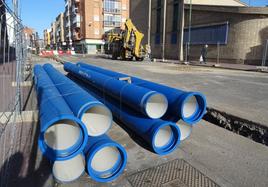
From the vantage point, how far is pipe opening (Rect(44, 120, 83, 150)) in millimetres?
2588

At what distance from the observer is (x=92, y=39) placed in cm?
5575

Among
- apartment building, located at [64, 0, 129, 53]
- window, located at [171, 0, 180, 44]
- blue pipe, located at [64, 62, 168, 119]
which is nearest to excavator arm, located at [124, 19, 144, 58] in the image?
window, located at [171, 0, 180, 44]

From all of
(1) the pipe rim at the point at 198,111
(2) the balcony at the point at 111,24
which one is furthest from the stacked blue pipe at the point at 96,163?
(2) the balcony at the point at 111,24

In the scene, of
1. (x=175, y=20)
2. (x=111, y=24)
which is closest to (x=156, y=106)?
(x=175, y=20)

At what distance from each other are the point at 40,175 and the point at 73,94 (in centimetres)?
133

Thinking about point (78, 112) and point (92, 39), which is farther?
point (92, 39)

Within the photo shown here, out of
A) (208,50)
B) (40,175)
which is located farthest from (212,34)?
(40,175)

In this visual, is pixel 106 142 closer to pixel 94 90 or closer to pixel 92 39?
pixel 94 90

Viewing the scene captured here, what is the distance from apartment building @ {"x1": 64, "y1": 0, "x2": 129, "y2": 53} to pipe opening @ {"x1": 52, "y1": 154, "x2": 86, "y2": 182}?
5242cm

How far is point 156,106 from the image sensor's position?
356 cm

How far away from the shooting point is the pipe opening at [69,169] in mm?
2617

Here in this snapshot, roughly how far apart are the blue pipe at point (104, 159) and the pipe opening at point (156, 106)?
2.93 ft

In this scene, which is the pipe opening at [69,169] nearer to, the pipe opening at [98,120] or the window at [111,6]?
the pipe opening at [98,120]

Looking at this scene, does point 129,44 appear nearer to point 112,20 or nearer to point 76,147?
point 76,147
